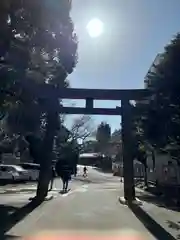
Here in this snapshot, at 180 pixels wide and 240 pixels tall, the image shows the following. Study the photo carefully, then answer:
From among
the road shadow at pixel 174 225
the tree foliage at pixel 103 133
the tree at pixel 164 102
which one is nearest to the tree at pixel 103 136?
the tree foliage at pixel 103 133

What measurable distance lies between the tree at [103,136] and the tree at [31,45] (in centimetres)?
10064

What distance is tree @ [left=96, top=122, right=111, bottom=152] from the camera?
121 meters

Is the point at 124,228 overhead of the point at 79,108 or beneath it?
beneath

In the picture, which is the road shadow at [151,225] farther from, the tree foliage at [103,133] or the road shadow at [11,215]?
the tree foliage at [103,133]

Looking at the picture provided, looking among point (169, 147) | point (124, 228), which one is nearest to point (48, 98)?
point (169, 147)

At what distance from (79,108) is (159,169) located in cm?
1458

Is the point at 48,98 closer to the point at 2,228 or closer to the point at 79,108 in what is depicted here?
the point at 79,108

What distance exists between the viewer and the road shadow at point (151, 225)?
10877mm

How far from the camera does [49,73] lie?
58.3ft

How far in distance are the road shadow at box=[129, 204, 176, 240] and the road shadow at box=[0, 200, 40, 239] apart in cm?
379

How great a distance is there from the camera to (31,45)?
47.4 ft

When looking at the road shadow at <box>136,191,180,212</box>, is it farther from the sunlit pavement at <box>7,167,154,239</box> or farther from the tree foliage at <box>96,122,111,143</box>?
the tree foliage at <box>96,122,111,143</box>

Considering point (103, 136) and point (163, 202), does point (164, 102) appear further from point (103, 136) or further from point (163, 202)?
point (103, 136)

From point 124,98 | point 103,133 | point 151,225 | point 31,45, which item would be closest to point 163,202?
point 124,98
